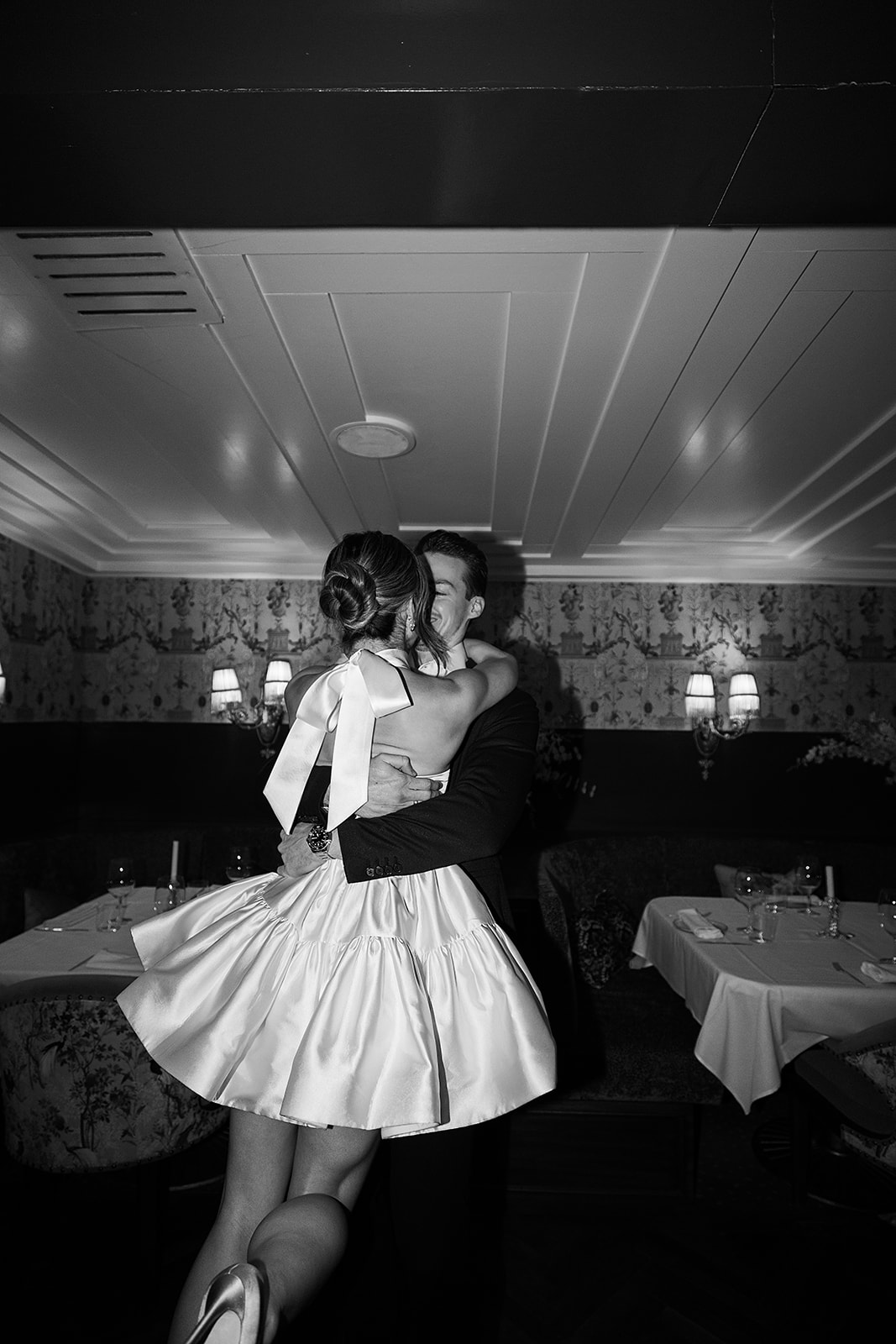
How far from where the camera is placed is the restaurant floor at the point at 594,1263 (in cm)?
246

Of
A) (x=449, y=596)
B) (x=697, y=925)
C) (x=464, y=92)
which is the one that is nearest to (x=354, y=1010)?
(x=449, y=596)

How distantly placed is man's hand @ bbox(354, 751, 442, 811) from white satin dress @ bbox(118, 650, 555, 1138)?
14 centimetres

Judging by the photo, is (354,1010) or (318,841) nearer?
(354,1010)

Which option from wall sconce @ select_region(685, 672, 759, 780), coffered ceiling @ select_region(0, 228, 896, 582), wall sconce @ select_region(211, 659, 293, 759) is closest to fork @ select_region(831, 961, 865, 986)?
coffered ceiling @ select_region(0, 228, 896, 582)

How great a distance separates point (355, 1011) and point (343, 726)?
1.60ft

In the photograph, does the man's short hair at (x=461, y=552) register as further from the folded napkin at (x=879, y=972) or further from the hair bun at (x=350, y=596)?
the folded napkin at (x=879, y=972)

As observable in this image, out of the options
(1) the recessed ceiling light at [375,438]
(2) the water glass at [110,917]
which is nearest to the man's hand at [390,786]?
(2) the water glass at [110,917]

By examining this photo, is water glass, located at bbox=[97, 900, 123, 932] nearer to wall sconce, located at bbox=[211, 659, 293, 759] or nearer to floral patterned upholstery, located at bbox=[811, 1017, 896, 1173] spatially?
floral patterned upholstery, located at bbox=[811, 1017, 896, 1173]

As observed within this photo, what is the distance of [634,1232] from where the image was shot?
304cm

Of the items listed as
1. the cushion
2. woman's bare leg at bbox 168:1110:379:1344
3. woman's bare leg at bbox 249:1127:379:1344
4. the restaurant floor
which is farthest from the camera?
the cushion

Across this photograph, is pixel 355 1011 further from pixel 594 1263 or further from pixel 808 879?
pixel 808 879

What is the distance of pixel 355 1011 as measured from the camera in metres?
1.44

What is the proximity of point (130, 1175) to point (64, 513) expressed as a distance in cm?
406

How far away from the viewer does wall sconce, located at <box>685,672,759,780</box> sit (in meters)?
6.64
